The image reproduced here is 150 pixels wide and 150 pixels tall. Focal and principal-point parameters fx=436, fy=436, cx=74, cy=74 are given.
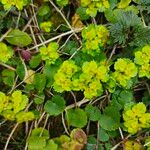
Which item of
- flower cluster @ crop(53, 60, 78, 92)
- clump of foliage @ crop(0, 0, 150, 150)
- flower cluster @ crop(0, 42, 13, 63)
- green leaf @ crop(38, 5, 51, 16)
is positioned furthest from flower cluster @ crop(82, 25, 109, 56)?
flower cluster @ crop(0, 42, 13, 63)

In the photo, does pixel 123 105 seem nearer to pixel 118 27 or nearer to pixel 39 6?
pixel 118 27

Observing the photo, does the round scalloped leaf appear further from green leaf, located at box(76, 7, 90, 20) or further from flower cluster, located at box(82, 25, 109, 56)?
green leaf, located at box(76, 7, 90, 20)

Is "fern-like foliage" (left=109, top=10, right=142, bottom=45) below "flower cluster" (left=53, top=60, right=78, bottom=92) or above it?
above

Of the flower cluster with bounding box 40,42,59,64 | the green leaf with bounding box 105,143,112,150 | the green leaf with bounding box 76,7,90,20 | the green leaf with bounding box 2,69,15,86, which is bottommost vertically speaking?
the green leaf with bounding box 105,143,112,150

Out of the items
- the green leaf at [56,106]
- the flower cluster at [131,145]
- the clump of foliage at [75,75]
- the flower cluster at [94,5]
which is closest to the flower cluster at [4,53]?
the clump of foliage at [75,75]

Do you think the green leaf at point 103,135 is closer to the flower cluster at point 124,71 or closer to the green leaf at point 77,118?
the green leaf at point 77,118

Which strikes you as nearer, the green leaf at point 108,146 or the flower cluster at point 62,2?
the green leaf at point 108,146
